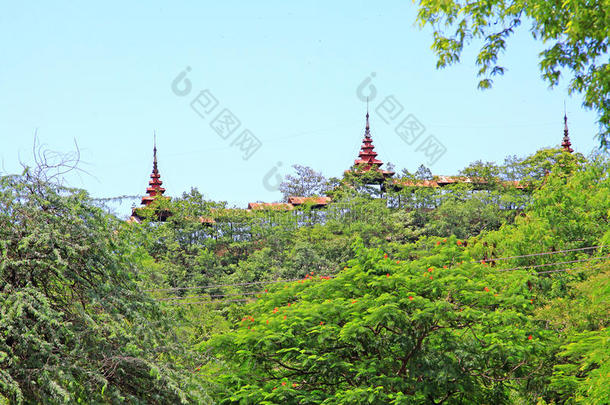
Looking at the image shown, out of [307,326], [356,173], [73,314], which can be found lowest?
[307,326]

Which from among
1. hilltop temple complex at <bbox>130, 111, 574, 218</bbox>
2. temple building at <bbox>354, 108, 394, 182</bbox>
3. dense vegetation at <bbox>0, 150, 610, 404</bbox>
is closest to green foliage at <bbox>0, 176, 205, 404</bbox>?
dense vegetation at <bbox>0, 150, 610, 404</bbox>

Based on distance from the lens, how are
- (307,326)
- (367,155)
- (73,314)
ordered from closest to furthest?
(73,314), (307,326), (367,155)

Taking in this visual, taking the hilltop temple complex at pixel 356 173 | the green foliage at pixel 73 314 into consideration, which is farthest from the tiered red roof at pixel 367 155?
the green foliage at pixel 73 314

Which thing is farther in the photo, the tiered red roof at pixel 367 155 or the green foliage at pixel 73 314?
the tiered red roof at pixel 367 155

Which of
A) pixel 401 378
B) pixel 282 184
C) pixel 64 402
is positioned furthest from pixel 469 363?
pixel 282 184

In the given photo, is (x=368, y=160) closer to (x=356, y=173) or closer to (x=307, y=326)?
(x=356, y=173)

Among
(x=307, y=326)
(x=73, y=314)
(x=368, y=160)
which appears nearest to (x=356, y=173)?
(x=368, y=160)

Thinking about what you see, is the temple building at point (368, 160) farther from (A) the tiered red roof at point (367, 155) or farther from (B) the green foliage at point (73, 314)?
(B) the green foliage at point (73, 314)

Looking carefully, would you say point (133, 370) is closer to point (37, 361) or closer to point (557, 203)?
point (37, 361)

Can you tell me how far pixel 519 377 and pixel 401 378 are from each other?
12.9 feet

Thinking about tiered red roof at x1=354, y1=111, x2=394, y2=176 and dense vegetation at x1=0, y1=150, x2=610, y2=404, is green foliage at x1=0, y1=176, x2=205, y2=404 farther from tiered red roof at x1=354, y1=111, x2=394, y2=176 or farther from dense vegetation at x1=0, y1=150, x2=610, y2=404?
tiered red roof at x1=354, y1=111, x2=394, y2=176

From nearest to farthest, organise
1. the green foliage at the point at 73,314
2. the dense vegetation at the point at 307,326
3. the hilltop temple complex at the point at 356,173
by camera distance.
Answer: the green foliage at the point at 73,314 < the dense vegetation at the point at 307,326 < the hilltop temple complex at the point at 356,173

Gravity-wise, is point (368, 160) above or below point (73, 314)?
above

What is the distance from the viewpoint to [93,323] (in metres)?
10.6
